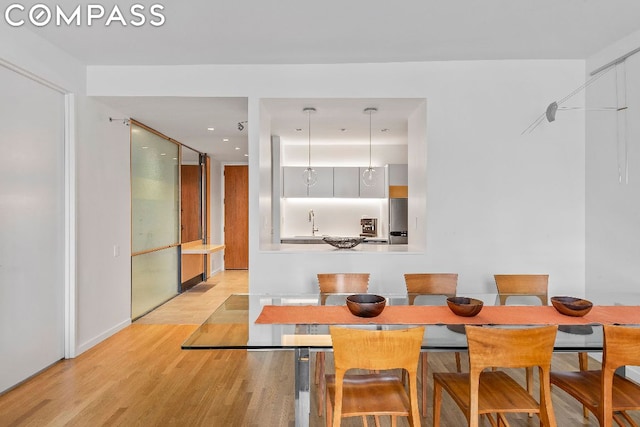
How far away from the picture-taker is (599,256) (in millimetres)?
3588

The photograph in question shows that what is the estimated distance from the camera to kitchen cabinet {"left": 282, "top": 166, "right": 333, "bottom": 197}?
270 inches

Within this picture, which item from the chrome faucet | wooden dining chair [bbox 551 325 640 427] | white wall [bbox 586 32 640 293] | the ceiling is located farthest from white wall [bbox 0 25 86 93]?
white wall [bbox 586 32 640 293]

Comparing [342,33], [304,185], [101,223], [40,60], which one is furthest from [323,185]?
[40,60]

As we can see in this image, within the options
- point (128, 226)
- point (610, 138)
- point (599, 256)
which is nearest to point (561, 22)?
point (610, 138)

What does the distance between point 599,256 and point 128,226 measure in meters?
4.99

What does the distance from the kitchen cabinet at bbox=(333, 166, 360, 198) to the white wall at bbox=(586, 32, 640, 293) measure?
369 cm

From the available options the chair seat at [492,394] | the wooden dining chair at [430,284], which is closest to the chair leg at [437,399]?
the chair seat at [492,394]

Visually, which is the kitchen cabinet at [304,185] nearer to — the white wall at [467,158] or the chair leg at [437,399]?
the white wall at [467,158]

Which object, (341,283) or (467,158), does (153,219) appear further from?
(467,158)

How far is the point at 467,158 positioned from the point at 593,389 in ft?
7.75

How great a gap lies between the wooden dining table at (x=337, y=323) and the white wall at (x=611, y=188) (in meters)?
0.81

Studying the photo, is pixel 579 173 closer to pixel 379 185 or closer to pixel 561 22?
pixel 561 22

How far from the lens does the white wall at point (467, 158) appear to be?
3791 mm

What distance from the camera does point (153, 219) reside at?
5.49 metres
